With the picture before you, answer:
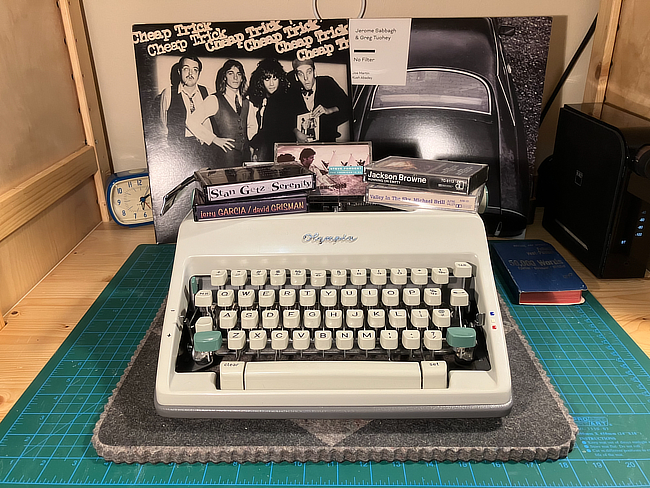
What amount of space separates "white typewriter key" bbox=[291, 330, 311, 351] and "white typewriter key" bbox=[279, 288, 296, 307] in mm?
63

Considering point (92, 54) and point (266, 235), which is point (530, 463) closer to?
point (266, 235)

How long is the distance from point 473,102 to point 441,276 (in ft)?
1.84

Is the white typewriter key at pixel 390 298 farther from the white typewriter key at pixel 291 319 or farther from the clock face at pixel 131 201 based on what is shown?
the clock face at pixel 131 201

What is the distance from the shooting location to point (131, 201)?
143 centimetres

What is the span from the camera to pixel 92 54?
1.39 m

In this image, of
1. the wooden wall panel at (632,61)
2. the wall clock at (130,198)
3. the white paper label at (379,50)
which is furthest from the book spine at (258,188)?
the wooden wall panel at (632,61)

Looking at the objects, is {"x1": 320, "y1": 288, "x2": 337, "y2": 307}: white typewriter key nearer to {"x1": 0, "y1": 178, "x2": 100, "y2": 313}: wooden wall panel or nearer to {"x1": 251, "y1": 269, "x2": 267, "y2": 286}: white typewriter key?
{"x1": 251, "y1": 269, "x2": 267, "y2": 286}: white typewriter key

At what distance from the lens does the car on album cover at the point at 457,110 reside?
1.20m

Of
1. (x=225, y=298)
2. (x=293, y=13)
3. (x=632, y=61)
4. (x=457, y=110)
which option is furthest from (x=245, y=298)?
(x=632, y=61)

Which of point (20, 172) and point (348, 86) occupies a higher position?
point (348, 86)

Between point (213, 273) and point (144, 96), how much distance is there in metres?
0.59

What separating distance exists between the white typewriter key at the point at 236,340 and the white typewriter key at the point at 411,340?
0.79 feet

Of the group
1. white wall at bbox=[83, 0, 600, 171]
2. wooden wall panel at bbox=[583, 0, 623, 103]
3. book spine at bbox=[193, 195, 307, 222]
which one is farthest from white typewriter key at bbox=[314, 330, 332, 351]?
wooden wall panel at bbox=[583, 0, 623, 103]

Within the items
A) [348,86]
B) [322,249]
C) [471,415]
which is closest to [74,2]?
[348,86]
